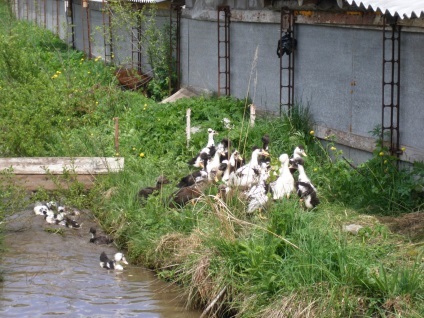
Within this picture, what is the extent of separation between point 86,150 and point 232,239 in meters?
5.46

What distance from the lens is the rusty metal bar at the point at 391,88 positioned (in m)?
10.5

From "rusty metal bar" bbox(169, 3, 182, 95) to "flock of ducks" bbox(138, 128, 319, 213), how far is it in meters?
6.87

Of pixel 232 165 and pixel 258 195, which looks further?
pixel 232 165

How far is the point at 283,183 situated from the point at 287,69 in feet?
12.7

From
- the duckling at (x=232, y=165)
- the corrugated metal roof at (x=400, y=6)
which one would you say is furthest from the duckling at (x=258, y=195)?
the corrugated metal roof at (x=400, y=6)

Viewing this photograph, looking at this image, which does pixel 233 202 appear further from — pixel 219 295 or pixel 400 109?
pixel 400 109

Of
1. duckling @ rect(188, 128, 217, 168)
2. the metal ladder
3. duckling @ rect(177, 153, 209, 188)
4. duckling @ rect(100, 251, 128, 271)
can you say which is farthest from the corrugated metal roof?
the metal ladder

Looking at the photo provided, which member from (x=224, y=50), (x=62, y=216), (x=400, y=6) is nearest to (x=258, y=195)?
(x=400, y=6)

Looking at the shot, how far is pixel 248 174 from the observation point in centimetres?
1030

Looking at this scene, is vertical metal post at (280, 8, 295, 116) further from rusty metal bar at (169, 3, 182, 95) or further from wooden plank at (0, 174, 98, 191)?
rusty metal bar at (169, 3, 182, 95)

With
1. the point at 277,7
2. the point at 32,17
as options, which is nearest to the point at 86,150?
the point at 277,7

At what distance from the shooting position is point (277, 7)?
13.7m

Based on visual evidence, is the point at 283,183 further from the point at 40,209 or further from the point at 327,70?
the point at 40,209

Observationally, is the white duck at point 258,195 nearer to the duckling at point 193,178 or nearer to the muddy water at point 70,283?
the duckling at point 193,178
